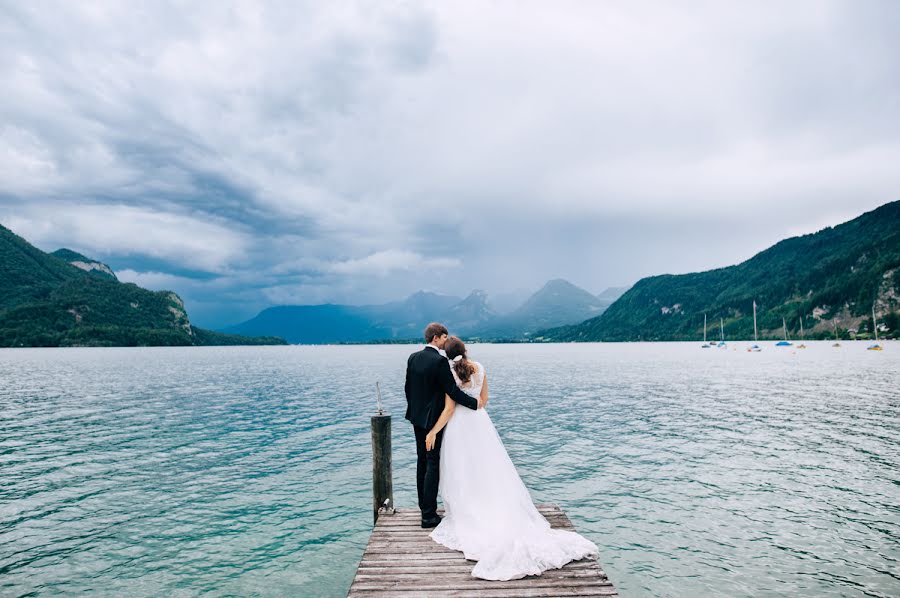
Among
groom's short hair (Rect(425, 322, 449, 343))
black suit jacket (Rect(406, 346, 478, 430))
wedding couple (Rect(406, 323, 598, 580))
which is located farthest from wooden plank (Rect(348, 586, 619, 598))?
groom's short hair (Rect(425, 322, 449, 343))

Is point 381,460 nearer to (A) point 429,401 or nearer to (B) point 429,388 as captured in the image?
(A) point 429,401

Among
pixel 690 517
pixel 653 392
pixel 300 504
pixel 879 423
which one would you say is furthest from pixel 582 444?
pixel 653 392

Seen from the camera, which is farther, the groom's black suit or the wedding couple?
the groom's black suit

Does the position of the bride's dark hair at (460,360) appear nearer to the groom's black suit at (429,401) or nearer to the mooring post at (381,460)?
the groom's black suit at (429,401)

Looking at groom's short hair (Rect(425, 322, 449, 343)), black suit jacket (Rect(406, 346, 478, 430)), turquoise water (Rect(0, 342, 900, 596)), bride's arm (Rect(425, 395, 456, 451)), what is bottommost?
turquoise water (Rect(0, 342, 900, 596))

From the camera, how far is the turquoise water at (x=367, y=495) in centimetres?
1186

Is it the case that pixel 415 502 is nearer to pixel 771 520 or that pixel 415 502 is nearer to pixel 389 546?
pixel 389 546

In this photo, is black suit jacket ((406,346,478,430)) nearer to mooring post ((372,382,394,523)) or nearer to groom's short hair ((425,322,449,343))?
groom's short hair ((425,322,449,343))

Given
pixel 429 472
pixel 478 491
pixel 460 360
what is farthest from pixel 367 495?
pixel 460 360

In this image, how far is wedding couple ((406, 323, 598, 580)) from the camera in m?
8.89

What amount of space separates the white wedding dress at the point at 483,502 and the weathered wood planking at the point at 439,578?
0.33 metres

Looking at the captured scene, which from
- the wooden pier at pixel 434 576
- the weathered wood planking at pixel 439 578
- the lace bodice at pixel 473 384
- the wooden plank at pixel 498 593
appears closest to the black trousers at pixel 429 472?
the wooden pier at pixel 434 576

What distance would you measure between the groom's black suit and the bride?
194 millimetres

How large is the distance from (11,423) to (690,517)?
42.9 m
